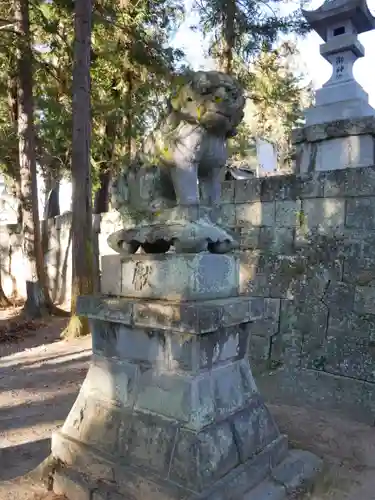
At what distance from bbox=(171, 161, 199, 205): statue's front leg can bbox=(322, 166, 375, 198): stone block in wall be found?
225cm

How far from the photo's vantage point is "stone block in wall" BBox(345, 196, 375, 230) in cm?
411

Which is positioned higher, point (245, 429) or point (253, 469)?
point (245, 429)

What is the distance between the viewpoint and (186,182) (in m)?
2.55

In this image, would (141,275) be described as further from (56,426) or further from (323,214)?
(323,214)

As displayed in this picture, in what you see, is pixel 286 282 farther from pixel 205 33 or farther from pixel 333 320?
pixel 205 33

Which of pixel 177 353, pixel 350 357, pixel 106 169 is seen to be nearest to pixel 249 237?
pixel 350 357

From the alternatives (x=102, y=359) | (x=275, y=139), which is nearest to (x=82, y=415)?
(x=102, y=359)

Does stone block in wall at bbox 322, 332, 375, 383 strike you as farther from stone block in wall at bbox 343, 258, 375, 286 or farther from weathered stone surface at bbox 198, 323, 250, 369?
weathered stone surface at bbox 198, 323, 250, 369

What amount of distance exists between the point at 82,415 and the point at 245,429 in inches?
39.9

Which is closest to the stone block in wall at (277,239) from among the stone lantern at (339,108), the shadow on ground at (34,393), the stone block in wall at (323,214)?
the stone block in wall at (323,214)

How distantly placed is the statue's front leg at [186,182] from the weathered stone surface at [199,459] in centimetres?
127

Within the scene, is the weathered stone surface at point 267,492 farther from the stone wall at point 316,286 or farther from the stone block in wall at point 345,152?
the stone block in wall at point 345,152

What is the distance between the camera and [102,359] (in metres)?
2.70

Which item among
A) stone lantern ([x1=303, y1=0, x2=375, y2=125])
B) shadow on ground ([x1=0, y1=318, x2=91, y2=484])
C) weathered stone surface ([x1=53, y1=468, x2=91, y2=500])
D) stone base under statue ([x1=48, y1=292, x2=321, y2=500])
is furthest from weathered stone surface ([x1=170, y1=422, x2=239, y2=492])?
stone lantern ([x1=303, y1=0, x2=375, y2=125])
